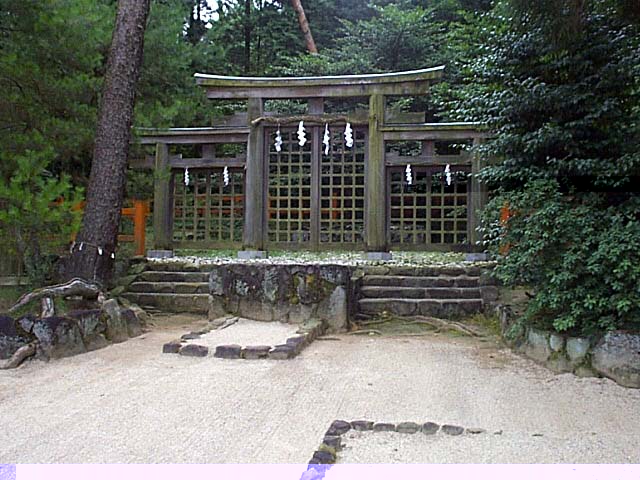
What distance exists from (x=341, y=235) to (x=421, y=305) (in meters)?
2.78

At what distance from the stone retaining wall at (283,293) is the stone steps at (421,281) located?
86cm

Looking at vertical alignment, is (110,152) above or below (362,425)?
above

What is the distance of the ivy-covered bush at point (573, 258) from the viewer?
4.21 metres

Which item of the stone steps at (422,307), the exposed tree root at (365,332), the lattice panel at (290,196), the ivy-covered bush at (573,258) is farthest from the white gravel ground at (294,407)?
the lattice panel at (290,196)

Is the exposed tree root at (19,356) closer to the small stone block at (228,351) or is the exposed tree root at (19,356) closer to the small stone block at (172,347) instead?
the small stone block at (172,347)

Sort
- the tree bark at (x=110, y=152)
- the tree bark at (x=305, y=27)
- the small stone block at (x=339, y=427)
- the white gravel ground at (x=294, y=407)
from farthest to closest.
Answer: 1. the tree bark at (x=305, y=27)
2. the tree bark at (x=110, y=152)
3. the small stone block at (x=339, y=427)
4. the white gravel ground at (x=294, y=407)

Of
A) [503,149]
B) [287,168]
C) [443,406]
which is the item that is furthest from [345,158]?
[443,406]

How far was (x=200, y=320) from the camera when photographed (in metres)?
7.04

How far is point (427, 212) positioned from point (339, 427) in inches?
263

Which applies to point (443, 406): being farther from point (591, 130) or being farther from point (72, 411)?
point (591, 130)

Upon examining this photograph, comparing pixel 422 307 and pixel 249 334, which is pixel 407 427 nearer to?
pixel 249 334

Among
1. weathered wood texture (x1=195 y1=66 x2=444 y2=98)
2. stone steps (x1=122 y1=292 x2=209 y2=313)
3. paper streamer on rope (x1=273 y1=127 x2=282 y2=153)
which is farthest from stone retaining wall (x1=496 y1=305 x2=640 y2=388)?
paper streamer on rope (x1=273 y1=127 x2=282 y2=153)

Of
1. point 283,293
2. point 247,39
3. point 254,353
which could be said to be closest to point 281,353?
point 254,353

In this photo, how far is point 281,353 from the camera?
4.89 meters
